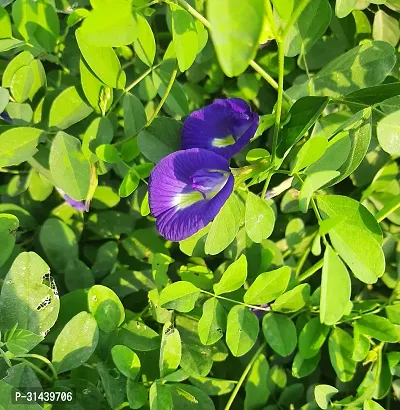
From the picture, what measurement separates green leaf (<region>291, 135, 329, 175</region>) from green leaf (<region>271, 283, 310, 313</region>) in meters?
0.24

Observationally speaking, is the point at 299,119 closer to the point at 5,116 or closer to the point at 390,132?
the point at 390,132

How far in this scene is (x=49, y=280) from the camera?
2.85ft

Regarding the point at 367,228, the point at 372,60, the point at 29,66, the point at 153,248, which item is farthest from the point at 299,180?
the point at 29,66

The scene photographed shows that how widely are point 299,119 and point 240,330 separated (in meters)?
0.33

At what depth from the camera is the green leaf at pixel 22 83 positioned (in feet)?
3.16

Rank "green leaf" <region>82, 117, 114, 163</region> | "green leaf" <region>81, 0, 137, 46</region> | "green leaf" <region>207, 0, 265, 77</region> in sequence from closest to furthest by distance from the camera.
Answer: "green leaf" <region>207, 0, 265, 77</region>, "green leaf" <region>81, 0, 137, 46</region>, "green leaf" <region>82, 117, 114, 163</region>

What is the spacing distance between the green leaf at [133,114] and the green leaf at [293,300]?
0.37 m

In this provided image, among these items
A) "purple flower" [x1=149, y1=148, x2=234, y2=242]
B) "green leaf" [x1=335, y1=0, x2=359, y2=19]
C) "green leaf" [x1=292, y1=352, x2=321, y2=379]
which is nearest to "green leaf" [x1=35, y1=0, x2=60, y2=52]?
"purple flower" [x1=149, y1=148, x2=234, y2=242]

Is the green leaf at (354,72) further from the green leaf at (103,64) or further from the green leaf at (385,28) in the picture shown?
the green leaf at (103,64)

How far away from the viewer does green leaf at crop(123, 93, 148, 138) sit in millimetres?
943

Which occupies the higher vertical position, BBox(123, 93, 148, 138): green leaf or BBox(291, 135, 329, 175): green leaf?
BBox(291, 135, 329, 175): green leaf

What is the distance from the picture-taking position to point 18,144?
93cm

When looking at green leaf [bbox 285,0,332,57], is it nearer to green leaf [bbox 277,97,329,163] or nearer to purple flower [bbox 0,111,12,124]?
green leaf [bbox 277,97,329,163]

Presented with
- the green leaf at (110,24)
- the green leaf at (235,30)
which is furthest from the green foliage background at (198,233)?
the green leaf at (235,30)
